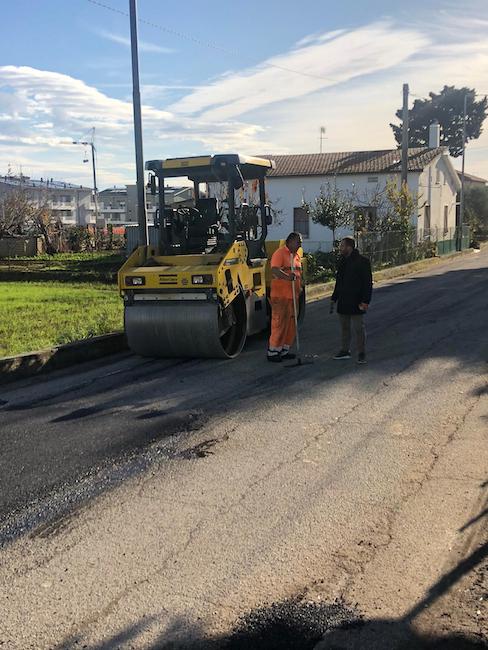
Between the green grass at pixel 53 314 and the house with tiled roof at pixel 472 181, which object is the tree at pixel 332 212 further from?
the house with tiled roof at pixel 472 181

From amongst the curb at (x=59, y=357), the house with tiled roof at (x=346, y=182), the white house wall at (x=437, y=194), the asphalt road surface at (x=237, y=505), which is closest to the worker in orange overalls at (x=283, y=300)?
the asphalt road surface at (x=237, y=505)

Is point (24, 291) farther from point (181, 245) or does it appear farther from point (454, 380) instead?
point (454, 380)

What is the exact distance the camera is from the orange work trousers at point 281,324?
9.12 metres

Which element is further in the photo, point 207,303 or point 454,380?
point 207,303

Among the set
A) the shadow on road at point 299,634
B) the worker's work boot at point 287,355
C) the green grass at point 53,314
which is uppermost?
the green grass at point 53,314

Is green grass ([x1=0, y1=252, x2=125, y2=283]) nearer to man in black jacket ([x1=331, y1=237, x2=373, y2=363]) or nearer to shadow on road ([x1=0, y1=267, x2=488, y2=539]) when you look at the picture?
shadow on road ([x1=0, y1=267, x2=488, y2=539])

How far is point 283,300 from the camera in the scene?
9227 mm

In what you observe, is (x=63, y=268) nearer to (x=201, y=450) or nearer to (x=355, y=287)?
(x=355, y=287)

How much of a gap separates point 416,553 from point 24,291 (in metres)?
17.9

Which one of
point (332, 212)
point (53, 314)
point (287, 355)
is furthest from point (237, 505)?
point (332, 212)

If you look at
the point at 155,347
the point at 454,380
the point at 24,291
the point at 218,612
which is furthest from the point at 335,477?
the point at 24,291

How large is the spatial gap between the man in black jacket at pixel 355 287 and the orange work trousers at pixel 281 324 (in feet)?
2.23

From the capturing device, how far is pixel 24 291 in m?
19.8

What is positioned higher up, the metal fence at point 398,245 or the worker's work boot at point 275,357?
the metal fence at point 398,245
